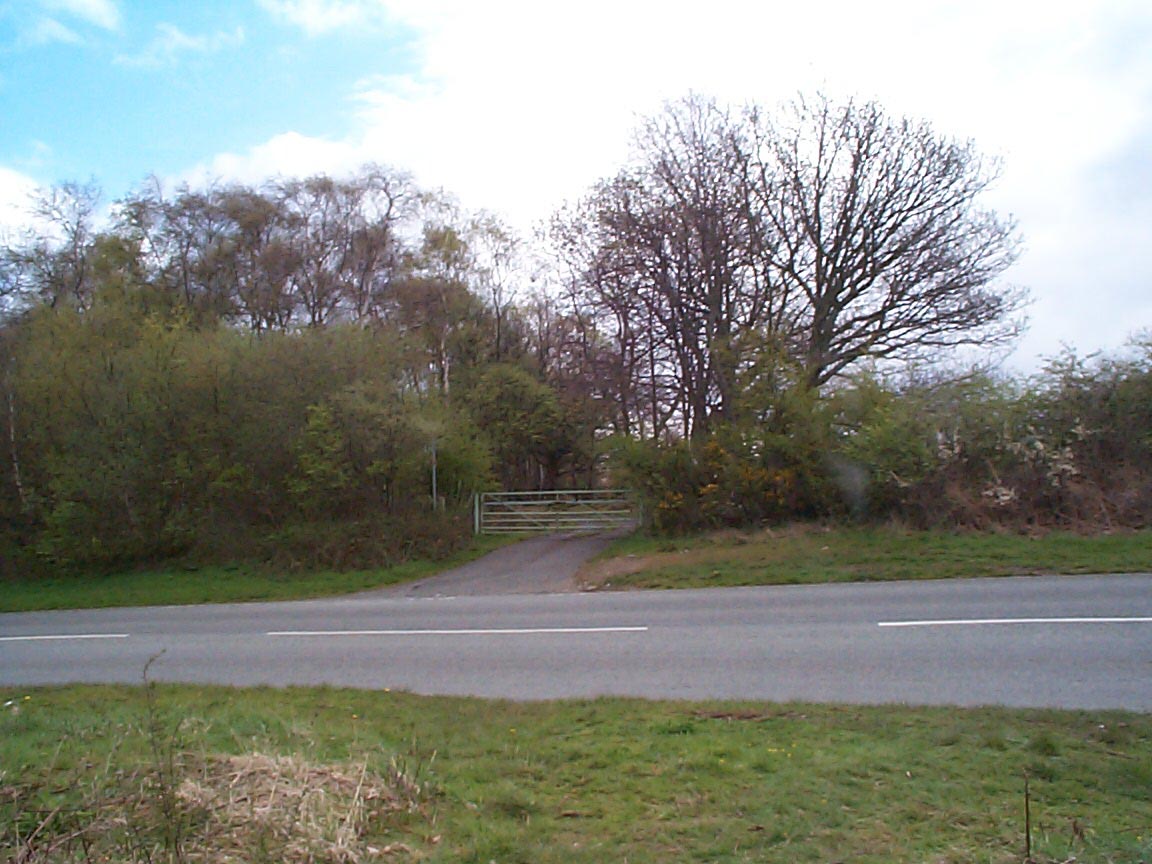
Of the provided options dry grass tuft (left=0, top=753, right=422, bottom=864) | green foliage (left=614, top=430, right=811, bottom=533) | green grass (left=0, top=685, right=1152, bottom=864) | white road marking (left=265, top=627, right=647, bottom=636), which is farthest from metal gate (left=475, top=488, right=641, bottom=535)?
dry grass tuft (left=0, top=753, right=422, bottom=864)

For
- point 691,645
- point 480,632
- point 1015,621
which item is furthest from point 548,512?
point 1015,621

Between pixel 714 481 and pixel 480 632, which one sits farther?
pixel 714 481

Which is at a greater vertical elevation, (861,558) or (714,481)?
(714,481)

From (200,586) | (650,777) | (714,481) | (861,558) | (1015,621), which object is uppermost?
(714,481)

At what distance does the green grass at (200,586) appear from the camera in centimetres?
2081

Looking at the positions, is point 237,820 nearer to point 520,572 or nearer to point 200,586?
point 520,572

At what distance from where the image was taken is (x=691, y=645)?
37.8ft

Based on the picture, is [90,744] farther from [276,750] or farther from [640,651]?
[640,651]

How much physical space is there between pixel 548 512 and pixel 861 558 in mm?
10938

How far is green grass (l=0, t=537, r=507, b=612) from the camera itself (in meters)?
20.8

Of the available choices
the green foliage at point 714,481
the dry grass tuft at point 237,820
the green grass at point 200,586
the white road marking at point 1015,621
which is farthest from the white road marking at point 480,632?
the green foliage at point 714,481

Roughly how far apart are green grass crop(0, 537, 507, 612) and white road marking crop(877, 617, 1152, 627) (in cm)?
1226

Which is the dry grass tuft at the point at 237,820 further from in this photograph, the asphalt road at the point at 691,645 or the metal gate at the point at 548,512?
the metal gate at the point at 548,512

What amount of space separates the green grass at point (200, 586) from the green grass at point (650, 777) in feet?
40.2
